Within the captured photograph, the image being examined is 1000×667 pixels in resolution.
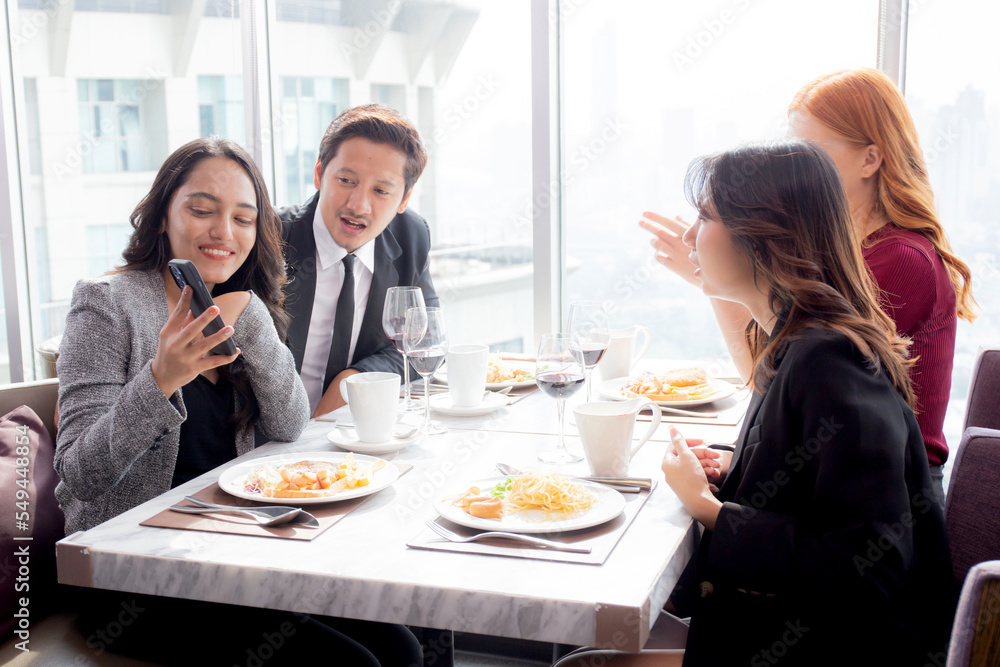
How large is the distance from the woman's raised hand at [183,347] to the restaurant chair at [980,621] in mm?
1089

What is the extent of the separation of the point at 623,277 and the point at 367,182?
1136 millimetres

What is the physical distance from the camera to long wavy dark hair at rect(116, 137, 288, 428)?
1.67 m

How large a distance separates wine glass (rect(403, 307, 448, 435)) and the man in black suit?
622 mm

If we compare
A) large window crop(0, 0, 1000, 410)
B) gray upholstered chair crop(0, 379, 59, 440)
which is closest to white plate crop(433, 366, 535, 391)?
large window crop(0, 0, 1000, 410)

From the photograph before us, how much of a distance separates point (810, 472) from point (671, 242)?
0.88m

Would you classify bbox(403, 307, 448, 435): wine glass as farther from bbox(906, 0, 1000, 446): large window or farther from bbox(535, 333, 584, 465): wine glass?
bbox(906, 0, 1000, 446): large window

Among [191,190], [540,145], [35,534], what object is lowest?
[35,534]

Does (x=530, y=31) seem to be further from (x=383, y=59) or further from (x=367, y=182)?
(x=367, y=182)

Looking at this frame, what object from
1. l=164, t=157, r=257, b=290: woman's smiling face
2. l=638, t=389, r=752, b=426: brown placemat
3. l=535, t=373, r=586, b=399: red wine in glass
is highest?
l=164, t=157, r=257, b=290: woman's smiling face

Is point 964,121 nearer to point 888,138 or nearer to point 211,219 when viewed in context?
point 888,138

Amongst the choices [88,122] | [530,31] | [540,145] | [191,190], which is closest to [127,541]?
[191,190]

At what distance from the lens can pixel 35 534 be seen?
5.14 ft

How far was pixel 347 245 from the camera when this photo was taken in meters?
2.36

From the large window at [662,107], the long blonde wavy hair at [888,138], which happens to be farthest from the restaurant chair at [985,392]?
the large window at [662,107]
